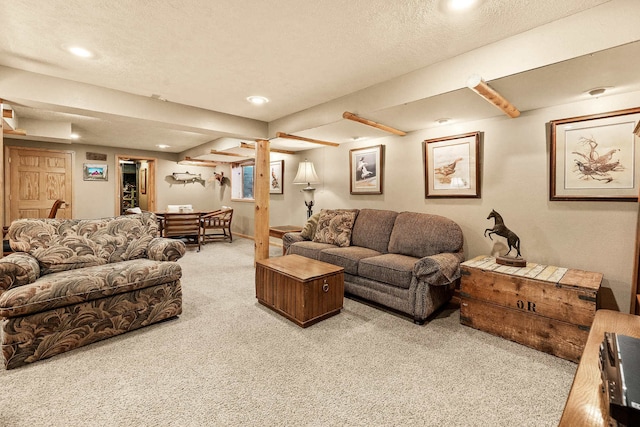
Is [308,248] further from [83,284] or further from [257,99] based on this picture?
[83,284]

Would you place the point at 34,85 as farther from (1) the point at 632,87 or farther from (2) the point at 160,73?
(1) the point at 632,87

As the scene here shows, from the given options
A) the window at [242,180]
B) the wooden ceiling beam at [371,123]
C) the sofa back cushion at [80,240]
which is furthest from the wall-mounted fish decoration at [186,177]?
the wooden ceiling beam at [371,123]

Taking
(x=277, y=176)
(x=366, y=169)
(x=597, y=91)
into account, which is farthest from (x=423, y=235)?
(x=277, y=176)

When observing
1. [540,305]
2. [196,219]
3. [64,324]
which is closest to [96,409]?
[64,324]

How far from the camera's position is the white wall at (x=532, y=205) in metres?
2.32

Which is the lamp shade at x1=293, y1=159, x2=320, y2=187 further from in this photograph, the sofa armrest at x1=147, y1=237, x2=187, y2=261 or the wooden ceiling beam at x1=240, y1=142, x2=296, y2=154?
the sofa armrest at x1=147, y1=237, x2=187, y2=261

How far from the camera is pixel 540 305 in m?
2.12

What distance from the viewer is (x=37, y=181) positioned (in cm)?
579

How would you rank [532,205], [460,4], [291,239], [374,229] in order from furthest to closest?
[291,239], [374,229], [532,205], [460,4]

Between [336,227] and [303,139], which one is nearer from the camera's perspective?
[336,227]

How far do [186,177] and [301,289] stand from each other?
6.97 metres

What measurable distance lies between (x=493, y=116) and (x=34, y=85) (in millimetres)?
4413

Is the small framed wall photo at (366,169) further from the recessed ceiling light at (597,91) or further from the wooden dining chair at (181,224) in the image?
the wooden dining chair at (181,224)

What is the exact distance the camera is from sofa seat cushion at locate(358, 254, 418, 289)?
8.76 ft
